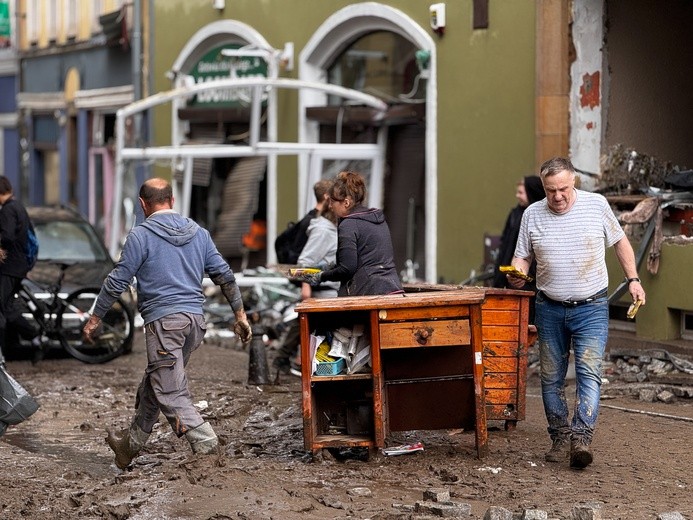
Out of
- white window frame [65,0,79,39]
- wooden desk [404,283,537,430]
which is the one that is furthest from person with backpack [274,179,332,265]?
white window frame [65,0,79,39]

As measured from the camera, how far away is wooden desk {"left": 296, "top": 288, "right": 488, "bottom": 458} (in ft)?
28.5

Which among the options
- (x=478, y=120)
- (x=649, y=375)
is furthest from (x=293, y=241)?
(x=478, y=120)

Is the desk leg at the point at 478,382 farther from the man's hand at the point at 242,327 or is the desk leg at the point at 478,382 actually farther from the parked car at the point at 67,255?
the parked car at the point at 67,255

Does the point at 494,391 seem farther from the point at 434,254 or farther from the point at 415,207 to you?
the point at 415,207

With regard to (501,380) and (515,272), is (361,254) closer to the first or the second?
(515,272)

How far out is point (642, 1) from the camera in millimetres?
14758

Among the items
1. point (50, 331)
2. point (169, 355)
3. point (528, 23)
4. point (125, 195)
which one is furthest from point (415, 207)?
point (169, 355)

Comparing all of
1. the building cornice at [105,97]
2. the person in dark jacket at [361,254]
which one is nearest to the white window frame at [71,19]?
the building cornice at [105,97]

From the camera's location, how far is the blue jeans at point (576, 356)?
8.66 m

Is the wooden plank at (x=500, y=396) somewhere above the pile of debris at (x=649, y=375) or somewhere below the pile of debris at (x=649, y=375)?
above

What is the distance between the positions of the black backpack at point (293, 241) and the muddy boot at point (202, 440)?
393 centimetres

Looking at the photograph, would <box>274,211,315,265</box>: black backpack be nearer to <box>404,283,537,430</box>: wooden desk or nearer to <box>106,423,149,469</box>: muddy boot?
<box>404,283,537,430</box>: wooden desk

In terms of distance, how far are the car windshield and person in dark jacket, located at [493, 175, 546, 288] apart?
530 cm

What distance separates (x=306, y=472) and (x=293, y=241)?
457 cm
